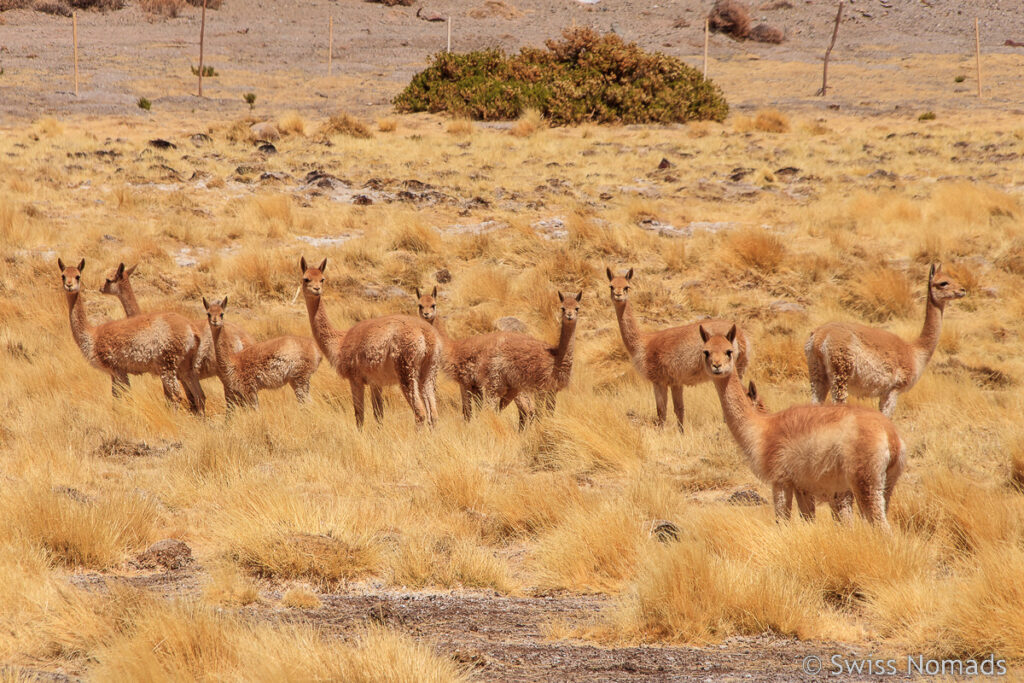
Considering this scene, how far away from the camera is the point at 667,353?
9.48 meters

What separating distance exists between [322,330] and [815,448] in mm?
5229

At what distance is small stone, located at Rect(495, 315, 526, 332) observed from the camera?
42.7 ft

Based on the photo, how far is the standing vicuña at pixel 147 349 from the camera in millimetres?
9844

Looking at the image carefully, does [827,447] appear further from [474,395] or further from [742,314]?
[742,314]

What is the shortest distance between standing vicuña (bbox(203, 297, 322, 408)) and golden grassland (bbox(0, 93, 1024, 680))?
12.3 inches

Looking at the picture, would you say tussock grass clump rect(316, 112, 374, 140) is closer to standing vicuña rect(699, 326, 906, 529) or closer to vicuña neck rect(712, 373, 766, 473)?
vicuña neck rect(712, 373, 766, 473)

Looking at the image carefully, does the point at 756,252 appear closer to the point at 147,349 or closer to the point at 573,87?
the point at 147,349

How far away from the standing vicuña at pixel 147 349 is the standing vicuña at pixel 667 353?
161 inches

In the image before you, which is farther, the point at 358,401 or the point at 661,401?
the point at 661,401

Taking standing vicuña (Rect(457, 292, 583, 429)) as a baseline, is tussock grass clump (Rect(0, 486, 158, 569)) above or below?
below

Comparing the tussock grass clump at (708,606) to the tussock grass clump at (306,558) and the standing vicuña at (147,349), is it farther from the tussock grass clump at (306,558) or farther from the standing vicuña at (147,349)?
the standing vicuña at (147,349)

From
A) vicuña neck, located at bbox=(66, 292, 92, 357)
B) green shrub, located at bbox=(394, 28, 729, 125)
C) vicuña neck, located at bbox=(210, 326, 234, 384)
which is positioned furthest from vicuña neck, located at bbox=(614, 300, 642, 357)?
green shrub, located at bbox=(394, 28, 729, 125)

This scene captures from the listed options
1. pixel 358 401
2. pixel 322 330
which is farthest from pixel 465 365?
pixel 322 330

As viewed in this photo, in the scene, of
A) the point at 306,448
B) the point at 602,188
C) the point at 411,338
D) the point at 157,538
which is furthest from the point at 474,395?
the point at 602,188
